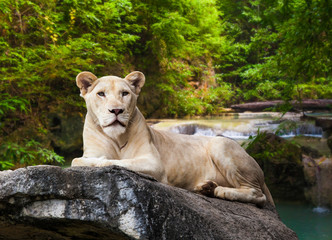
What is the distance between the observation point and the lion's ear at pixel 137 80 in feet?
9.08

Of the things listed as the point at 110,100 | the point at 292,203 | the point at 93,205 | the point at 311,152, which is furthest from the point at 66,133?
the point at 93,205

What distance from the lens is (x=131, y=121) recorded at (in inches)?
108

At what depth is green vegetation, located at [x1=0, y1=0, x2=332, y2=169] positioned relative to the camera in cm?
583

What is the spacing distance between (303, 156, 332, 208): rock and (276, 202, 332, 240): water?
0.21 metres

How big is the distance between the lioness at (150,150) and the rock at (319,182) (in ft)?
16.7

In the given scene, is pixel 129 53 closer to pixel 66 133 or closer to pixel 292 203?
pixel 66 133

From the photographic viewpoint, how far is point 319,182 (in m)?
7.97

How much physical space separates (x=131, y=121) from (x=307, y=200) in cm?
693

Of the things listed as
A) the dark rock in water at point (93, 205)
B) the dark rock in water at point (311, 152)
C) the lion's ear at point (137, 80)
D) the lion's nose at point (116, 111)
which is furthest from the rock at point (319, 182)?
the dark rock in water at point (93, 205)

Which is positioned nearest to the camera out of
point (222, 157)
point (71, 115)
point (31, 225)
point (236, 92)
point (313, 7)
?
point (31, 225)

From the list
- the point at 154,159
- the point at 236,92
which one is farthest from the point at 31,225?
the point at 236,92

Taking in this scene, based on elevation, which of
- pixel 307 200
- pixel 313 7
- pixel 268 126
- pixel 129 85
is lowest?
pixel 307 200

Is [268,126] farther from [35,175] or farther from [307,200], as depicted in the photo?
[35,175]

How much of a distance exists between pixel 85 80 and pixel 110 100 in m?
0.38
